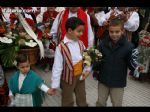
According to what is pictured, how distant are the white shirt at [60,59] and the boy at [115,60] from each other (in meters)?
0.29

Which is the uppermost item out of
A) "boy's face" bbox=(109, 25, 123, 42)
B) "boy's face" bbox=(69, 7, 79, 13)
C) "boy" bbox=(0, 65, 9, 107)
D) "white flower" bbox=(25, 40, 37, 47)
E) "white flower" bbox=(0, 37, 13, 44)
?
"boy's face" bbox=(69, 7, 79, 13)

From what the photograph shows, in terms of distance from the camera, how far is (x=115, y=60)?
3445mm

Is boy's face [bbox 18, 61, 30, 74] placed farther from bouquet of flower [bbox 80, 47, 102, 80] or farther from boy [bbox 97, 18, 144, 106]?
boy [bbox 97, 18, 144, 106]

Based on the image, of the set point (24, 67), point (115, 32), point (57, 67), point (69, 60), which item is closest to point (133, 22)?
point (115, 32)

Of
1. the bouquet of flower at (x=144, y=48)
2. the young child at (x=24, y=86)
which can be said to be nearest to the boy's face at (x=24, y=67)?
the young child at (x=24, y=86)

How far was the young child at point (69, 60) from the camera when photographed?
351cm

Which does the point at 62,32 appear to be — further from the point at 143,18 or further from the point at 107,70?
the point at 143,18

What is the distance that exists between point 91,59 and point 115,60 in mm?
286

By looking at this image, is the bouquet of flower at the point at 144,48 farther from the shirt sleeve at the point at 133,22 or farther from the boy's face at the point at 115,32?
the boy's face at the point at 115,32

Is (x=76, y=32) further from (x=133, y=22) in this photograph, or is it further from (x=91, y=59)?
(x=133, y=22)

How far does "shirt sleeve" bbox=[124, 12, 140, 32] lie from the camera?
18.3 ft

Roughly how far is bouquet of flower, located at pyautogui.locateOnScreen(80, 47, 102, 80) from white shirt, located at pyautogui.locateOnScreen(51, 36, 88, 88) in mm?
90

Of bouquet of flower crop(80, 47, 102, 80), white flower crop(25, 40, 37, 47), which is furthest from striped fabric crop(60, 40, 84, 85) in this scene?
white flower crop(25, 40, 37, 47)
